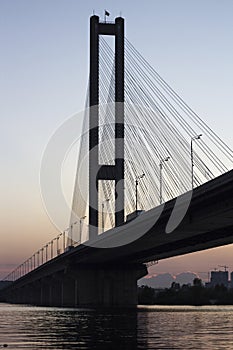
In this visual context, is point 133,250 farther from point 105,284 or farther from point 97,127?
point 105,284

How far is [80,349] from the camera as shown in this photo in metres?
29.3

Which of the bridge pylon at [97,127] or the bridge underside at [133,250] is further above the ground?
the bridge pylon at [97,127]

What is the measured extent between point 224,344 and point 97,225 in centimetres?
6155

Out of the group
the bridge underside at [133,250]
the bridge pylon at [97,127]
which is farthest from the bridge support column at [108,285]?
the bridge pylon at [97,127]

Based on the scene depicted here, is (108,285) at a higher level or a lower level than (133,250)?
lower

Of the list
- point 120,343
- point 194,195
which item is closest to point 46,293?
point 194,195

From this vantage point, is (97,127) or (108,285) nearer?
(97,127)

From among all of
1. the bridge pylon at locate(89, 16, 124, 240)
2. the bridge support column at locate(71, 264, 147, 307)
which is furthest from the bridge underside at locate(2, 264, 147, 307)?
the bridge pylon at locate(89, 16, 124, 240)

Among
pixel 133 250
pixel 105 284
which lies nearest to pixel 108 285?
pixel 105 284

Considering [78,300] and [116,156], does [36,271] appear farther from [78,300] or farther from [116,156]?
[116,156]

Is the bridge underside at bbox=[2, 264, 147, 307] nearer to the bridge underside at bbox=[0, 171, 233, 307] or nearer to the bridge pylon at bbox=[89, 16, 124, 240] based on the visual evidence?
the bridge underside at bbox=[0, 171, 233, 307]

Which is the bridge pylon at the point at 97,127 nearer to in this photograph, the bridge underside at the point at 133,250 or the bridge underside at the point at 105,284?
the bridge underside at the point at 133,250

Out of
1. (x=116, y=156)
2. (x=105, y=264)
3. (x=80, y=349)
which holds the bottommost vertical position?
(x=80, y=349)

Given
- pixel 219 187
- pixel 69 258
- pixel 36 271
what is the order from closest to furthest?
pixel 219 187 → pixel 69 258 → pixel 36 271
